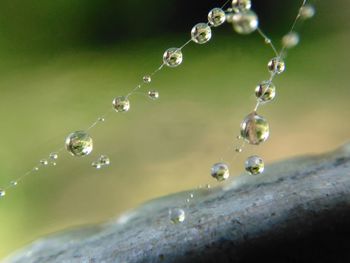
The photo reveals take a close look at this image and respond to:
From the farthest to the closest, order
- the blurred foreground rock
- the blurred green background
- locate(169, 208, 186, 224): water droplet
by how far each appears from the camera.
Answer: the blurred green background < locate(169, 208, 186, 224): water droplet < the blurred foreground rock

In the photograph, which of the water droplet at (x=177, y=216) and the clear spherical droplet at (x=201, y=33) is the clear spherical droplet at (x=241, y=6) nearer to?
the clear spherical droplet at (x=201, y=33)

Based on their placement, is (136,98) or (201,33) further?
(136,98)

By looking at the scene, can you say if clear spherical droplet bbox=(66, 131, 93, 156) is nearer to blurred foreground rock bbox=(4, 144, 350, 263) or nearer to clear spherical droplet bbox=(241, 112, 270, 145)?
blurred foreground rock bbox=(4, 144, 350, 263)

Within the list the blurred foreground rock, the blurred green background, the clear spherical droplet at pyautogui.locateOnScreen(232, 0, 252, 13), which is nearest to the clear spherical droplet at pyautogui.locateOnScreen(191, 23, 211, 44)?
the clear spherical droplet at pyautogui.locateOnScreen(232, 0, 252, 13)

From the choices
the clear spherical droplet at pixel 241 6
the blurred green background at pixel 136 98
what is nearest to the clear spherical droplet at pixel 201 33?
the clear spherical droplet at pixel 241 6

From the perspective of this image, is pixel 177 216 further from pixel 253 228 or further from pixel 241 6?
pixel 241 6

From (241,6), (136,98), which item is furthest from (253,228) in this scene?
(136,98)
